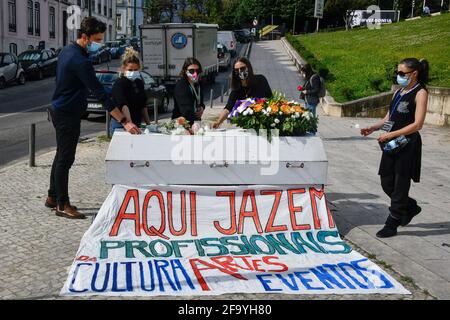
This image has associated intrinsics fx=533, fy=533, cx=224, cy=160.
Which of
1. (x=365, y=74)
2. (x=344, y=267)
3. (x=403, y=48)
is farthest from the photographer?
(x=403, y=48)

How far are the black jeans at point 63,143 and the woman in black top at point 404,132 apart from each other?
342cm

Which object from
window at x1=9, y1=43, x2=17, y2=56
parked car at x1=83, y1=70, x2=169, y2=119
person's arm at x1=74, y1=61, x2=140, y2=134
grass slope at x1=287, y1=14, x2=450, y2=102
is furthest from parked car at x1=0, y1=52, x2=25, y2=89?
person's arm at x1=74, y1=61, x2=140, y2=134

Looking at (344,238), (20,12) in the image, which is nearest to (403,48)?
(344,238)

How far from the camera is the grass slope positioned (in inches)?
820

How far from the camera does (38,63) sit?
30.2 metres

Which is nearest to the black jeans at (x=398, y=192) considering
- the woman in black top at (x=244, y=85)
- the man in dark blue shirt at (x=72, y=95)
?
the woman in black top at (x=244, y=85)

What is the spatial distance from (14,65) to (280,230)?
2433 centimetres

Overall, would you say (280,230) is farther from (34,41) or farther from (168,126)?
(34,41)

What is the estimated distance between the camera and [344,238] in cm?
589

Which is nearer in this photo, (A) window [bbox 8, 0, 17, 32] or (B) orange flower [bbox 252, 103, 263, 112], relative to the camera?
(B) orange flower [bbox 252, 103, 263, 112]

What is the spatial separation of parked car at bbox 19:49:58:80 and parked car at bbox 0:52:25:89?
7.61ft

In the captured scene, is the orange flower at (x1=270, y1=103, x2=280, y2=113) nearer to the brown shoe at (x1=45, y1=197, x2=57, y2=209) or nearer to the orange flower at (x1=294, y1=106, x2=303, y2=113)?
the orange flower at (x1=294, y1=106, x2=303, y2=113)

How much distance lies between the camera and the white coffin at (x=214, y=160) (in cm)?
533

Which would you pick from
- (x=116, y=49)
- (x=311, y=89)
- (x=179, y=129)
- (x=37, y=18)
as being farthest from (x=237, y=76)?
(x=116, y=49)
